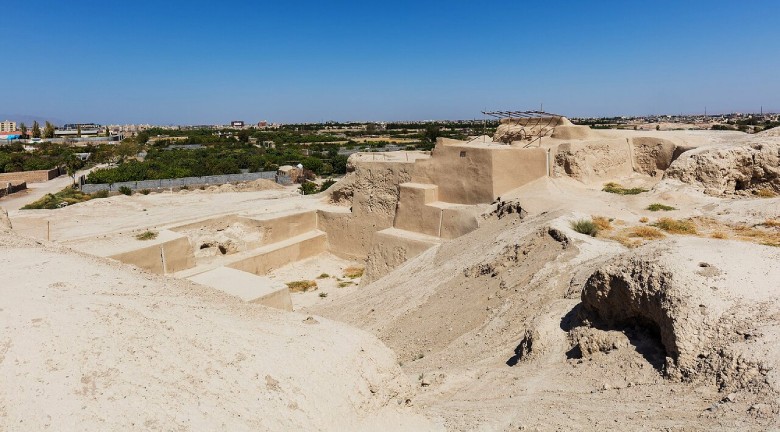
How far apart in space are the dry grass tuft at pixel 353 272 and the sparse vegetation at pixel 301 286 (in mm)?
1319

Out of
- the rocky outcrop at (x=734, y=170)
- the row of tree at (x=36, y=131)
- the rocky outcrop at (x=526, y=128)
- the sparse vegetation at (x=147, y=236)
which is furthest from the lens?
the row of tree at (x=36, y=131)

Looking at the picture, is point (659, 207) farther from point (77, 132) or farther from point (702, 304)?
point (77, 132)

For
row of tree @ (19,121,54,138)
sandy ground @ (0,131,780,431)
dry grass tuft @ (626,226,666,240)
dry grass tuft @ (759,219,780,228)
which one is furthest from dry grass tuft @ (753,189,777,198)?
row of tree @ (19,121,54,138)

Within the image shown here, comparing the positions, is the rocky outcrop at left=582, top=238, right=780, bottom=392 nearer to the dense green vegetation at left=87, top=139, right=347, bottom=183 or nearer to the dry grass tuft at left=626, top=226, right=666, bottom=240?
the dry grass tuft at left=626, top=226, right=666, bottom=240

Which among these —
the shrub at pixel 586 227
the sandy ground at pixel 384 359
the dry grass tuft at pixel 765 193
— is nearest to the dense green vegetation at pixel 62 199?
the sandy ground at pixel 384 359

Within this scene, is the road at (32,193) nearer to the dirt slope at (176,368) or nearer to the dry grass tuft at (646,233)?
the dirt slope at (176,368)

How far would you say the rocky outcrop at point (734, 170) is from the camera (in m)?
13.0

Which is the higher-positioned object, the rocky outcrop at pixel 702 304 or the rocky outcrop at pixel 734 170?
the rocky outcrop at pixel 734 170

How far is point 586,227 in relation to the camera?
9.38 m

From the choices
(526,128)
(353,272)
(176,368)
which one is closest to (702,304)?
(176,368)

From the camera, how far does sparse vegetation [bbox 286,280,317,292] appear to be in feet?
50.6

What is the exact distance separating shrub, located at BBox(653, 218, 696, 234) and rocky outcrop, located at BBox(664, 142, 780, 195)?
371 centimetres

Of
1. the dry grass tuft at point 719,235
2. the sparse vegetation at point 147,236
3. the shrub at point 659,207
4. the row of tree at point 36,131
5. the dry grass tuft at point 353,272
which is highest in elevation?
the row of tree at point 36,131

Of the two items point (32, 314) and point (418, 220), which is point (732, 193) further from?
point (32, 314)
